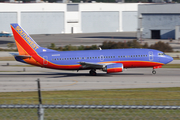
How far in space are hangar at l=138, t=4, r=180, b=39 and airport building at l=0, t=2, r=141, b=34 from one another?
978 inches

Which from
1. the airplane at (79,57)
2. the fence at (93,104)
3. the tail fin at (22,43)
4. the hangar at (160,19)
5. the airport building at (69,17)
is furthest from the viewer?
the airport building at (69,17)

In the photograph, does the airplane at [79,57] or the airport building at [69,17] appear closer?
the airplane at [79,57]

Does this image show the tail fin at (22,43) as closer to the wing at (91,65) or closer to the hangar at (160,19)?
the wing at (91,65)

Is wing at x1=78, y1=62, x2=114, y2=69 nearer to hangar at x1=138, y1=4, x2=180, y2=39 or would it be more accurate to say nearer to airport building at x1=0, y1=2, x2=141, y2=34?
hangar at x1=138, y1=4, x2=180, y2=39

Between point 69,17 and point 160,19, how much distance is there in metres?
44.1

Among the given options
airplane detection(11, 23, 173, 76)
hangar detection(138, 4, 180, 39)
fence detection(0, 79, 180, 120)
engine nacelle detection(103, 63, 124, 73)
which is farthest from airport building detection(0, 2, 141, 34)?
fence detection(0, 79, 180, 120)

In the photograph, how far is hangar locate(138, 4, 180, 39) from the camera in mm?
95500

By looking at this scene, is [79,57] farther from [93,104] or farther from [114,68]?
[93,104]

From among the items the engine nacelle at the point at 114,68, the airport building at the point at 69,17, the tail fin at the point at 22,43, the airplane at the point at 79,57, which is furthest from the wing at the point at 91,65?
the airport building at the point at 69,17

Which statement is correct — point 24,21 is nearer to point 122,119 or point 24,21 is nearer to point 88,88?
point 88,88

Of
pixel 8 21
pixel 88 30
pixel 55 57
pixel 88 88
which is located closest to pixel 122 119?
pixel 88 88

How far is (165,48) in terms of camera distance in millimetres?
63500

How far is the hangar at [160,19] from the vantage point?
95500mm

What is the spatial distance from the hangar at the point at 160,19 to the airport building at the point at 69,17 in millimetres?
24851
